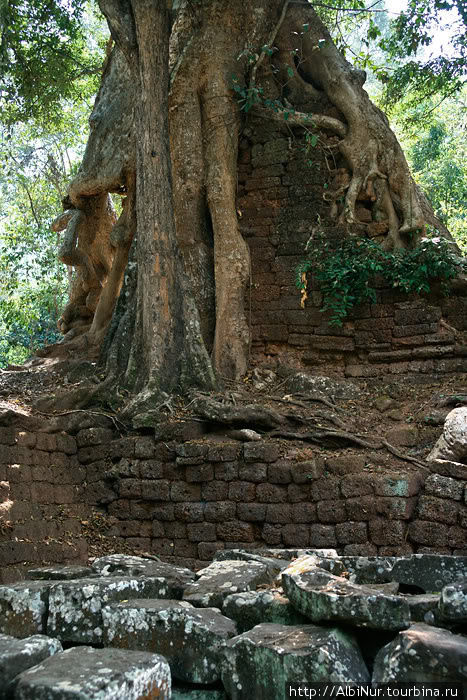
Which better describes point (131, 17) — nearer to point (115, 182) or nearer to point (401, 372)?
point (115, 182)

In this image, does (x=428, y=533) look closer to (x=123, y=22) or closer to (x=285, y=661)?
(x=285, y=661)

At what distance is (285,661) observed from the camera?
7.25 ft

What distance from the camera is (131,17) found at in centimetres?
855

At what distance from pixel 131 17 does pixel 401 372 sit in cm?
491

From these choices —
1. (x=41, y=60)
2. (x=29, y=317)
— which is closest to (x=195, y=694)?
(x=41, y=60)

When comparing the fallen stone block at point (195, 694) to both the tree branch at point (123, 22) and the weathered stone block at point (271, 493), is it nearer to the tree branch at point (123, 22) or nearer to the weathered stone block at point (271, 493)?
the weathered stone block at point (271, 493)

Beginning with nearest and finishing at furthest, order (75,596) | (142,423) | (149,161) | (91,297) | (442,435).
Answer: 1. (75,596)
2. (442,435)
3. (142,423)
4. (149,161)
5. (91,297)

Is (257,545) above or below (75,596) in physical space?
below

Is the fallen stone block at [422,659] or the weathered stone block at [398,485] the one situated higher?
the weathered stone block at [398,485]

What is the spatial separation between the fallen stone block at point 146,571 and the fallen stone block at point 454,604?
1056mm

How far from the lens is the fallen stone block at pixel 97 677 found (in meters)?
2.01

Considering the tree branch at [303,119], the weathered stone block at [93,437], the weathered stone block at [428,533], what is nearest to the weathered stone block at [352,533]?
the weathered stone block at [428,533]

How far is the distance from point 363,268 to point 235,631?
6.45 metres

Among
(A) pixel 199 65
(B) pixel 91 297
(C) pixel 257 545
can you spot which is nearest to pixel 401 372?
(C) pixel 257 545
